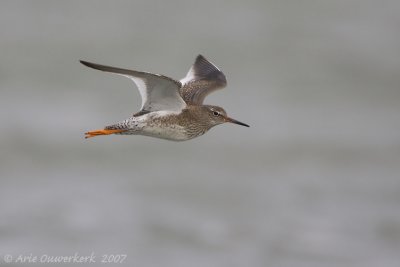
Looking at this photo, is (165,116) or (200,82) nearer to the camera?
(165,116)

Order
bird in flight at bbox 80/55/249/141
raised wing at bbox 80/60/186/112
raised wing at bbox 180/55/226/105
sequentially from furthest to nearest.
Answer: raised wing at bbox 180/55/226/105, bird in flight at bbox 80/55/249/141, raised wing at bbox 80/60/186/112

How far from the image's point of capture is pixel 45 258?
1219 cm

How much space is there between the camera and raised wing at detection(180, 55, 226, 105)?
10078 millimetres

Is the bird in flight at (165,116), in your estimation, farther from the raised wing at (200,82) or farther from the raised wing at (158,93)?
the raised wing at (200,82)

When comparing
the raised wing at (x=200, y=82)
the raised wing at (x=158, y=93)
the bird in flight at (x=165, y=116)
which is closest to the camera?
the raised wing at (x=158, y=93)

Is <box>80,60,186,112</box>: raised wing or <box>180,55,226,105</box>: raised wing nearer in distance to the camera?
<box>80,60,186,112</box>: raised wing

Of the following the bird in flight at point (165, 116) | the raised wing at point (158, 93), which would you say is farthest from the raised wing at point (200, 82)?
the raised wing at point (158, 93)

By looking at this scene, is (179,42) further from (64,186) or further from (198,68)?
(198,68)

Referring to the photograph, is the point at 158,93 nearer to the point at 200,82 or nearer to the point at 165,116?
the point at 165,116

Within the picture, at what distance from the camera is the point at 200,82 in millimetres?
10500

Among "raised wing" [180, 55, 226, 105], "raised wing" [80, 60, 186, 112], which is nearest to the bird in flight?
"raised wing" [80, 60, 186, 112]

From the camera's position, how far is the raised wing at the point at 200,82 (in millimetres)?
10078

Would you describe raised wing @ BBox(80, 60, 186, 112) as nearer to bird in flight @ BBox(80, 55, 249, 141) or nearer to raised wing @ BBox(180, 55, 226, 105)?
bird in flight @ BBox(80, 55, 249, 141)

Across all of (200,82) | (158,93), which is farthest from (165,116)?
(200,82)
